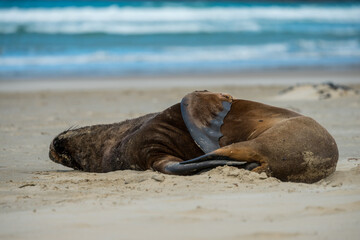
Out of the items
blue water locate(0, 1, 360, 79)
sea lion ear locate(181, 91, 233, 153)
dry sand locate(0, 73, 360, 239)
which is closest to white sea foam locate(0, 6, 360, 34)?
blue water locate(0, 1, 360, 79)

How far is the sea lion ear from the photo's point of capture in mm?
5449

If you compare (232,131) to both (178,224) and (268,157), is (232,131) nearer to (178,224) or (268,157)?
(268,157)

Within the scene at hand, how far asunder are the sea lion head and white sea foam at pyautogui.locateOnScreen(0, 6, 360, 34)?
77.3 feet

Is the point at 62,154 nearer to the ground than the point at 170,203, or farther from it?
nearer to the ground

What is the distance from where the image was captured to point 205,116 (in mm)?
5594

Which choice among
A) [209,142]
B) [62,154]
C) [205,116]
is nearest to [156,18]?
[62,154]

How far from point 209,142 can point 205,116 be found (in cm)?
27

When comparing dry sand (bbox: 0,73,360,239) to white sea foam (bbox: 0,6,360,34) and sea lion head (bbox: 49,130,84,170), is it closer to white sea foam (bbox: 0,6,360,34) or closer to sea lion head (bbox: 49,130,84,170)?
sea lion head (bbox: 49,130,84,170)

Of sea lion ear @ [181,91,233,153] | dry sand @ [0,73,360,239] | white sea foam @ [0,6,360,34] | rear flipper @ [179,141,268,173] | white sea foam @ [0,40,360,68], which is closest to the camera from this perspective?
dry sand @ [0,73,360,239]

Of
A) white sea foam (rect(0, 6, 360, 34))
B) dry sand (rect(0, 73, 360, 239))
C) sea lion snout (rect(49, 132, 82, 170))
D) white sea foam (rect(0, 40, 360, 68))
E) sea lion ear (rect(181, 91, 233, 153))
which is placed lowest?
white sea foam (rect(0, 40, 360, 68))

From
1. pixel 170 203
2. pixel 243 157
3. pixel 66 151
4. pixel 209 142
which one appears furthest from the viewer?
pixel 66 151

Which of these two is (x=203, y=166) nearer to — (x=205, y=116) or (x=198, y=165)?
(x=198, y=165)

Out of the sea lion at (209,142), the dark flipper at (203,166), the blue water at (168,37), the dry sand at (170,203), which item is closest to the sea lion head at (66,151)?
the sea lion at (209,142)

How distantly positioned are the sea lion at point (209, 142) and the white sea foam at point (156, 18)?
933 inches
